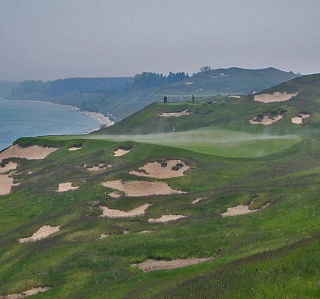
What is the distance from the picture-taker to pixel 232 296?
1414cm

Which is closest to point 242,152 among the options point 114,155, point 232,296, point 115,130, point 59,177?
point 114,155

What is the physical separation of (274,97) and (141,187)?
307ft

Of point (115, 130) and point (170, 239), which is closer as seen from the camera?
point (170, 239)

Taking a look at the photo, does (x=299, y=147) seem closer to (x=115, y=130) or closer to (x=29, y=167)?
(x=29, y=167)

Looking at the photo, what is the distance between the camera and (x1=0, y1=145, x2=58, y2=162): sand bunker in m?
Answer: 83.6

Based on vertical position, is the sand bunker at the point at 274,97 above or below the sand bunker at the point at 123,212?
above

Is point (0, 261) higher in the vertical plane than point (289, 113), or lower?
lower

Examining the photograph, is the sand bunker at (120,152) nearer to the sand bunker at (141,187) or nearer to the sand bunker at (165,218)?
the sand bunker at (141,187)

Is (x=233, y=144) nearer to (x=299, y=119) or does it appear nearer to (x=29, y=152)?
(x=299, y=119)

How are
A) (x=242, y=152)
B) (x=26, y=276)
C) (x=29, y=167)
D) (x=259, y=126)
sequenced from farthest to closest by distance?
(x=259, y=126) < (x=29, y=167) < (x=242, y=152) < (x=26, y=276)

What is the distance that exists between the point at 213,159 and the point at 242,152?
825 cm

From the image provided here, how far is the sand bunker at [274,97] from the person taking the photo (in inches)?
5089

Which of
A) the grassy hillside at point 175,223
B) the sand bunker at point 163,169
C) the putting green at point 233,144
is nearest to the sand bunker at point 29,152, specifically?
the grassy hillside at point 175,223

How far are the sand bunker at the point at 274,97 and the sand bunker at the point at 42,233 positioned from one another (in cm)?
10470
